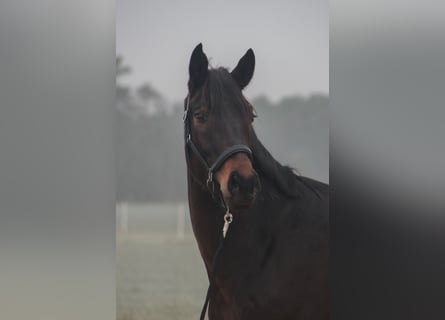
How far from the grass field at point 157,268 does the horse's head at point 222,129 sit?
0.74 metres

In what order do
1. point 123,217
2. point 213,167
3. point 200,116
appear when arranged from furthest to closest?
point 123,217
point 200,116
point 213,167

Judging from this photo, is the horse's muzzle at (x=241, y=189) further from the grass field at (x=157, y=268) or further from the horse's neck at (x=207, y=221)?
the grass field at (x=157, y=268)

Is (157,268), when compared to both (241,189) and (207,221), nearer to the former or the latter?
(207,221)

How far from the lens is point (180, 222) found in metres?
3.54

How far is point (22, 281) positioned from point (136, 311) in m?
1.03


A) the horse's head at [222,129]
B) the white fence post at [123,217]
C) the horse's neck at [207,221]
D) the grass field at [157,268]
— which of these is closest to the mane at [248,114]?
the horse's head at [222,129]

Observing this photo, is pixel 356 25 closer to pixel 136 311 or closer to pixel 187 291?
pixel 136 311

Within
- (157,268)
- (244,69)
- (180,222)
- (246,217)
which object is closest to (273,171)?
(246,217)

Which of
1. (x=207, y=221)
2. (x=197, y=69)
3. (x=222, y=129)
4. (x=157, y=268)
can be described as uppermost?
(x=197, y=69)

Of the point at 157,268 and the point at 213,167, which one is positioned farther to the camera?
the point at 157,268

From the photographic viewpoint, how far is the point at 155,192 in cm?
329

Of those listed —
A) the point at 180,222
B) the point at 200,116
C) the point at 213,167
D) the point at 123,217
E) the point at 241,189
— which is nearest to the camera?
the point at 241,189

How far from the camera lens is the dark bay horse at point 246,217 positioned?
2.18 m

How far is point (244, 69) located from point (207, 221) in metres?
0.72
